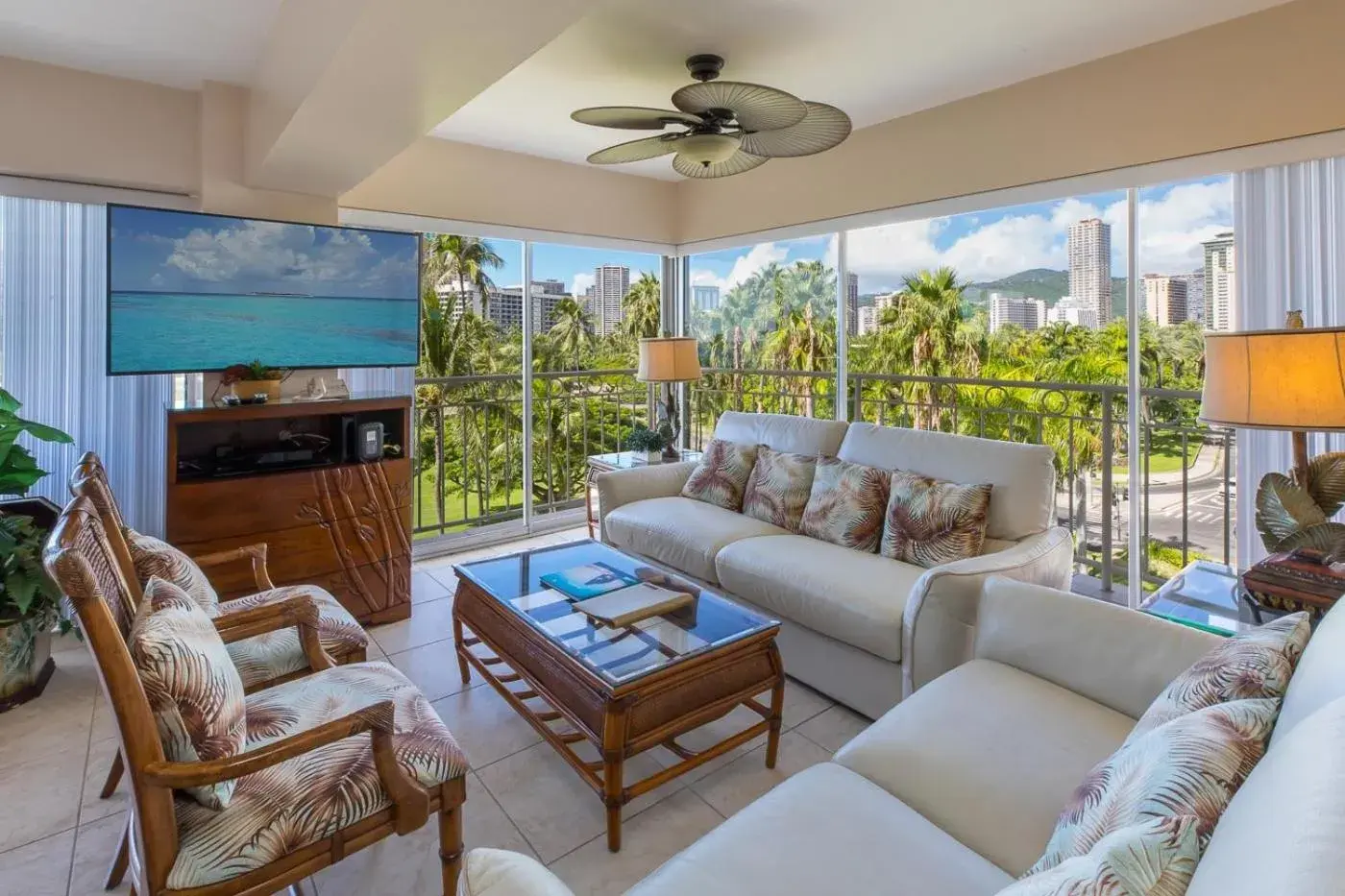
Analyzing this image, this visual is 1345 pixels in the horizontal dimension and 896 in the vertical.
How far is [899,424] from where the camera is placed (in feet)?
15.5

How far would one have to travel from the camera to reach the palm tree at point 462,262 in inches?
190

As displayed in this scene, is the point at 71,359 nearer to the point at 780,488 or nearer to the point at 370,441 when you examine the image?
the point at 370,441

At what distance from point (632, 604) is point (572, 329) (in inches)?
127

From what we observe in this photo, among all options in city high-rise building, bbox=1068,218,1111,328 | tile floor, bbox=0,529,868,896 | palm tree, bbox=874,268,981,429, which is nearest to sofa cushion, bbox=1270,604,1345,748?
tile floor, bbox=0,529,868,896

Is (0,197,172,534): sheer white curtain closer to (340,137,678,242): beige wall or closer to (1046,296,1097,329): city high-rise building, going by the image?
(340,137,678,242): beige wall

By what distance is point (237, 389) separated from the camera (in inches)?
123

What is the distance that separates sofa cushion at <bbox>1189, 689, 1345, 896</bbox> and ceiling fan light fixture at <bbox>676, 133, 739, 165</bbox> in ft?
7.73

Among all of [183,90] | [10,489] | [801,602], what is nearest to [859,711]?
[801,602]

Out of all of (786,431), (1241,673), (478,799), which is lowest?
(478,799)

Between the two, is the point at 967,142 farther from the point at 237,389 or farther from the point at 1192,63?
the point at 237,389

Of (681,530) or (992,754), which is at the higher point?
(681,530)

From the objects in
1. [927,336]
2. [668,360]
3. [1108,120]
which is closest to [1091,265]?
[1108,120]

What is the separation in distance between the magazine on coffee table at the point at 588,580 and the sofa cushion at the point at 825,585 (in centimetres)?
50

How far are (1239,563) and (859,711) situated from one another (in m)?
1.73
